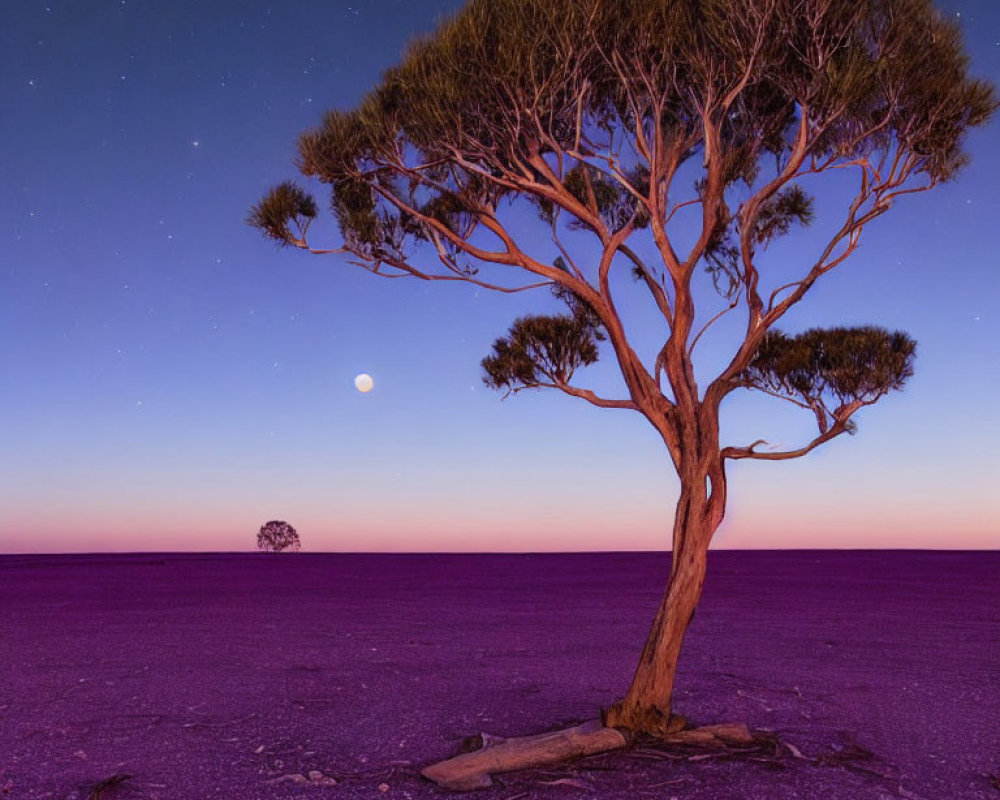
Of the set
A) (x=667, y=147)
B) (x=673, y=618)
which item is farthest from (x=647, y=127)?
(x=673, y=618)

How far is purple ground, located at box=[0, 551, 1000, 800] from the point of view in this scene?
8.73 meters

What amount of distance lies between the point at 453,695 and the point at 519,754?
4.29 m

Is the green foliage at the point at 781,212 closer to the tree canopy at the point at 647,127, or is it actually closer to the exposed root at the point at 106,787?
the tree canopy at the point at 647,127

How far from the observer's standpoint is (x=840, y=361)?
11.2m

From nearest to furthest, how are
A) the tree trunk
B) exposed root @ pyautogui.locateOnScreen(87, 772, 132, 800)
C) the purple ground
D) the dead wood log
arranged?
exposed root @ pyautogui.locateOnScreen(87, 772, 132, 800) < the dead wood log < the purple ground < the tree trunk

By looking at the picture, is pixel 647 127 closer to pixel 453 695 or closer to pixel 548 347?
pixel 548 347

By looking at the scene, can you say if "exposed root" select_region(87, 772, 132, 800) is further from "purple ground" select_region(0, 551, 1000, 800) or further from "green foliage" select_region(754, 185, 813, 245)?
"green foliage" select_region(754, 185, 813, 245)

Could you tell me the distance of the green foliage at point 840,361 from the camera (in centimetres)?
1117

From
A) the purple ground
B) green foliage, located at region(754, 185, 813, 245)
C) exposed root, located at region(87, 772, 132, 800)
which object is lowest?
exposed root, located at region(87, 772, 132, 800)

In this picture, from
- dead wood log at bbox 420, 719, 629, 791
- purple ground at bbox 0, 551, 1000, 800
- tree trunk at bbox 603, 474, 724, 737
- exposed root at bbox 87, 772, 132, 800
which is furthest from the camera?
tree trunk at bbox 603, 474, 724, 737

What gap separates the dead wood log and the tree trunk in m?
0.38

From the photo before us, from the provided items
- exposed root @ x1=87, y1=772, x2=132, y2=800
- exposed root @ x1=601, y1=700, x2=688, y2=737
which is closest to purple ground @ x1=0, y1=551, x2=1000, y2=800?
exposed root @ x1=87, y1=772, x2=132, y2=800

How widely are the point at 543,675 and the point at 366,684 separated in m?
3.06

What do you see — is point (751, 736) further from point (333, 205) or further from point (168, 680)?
point (168, 680)
